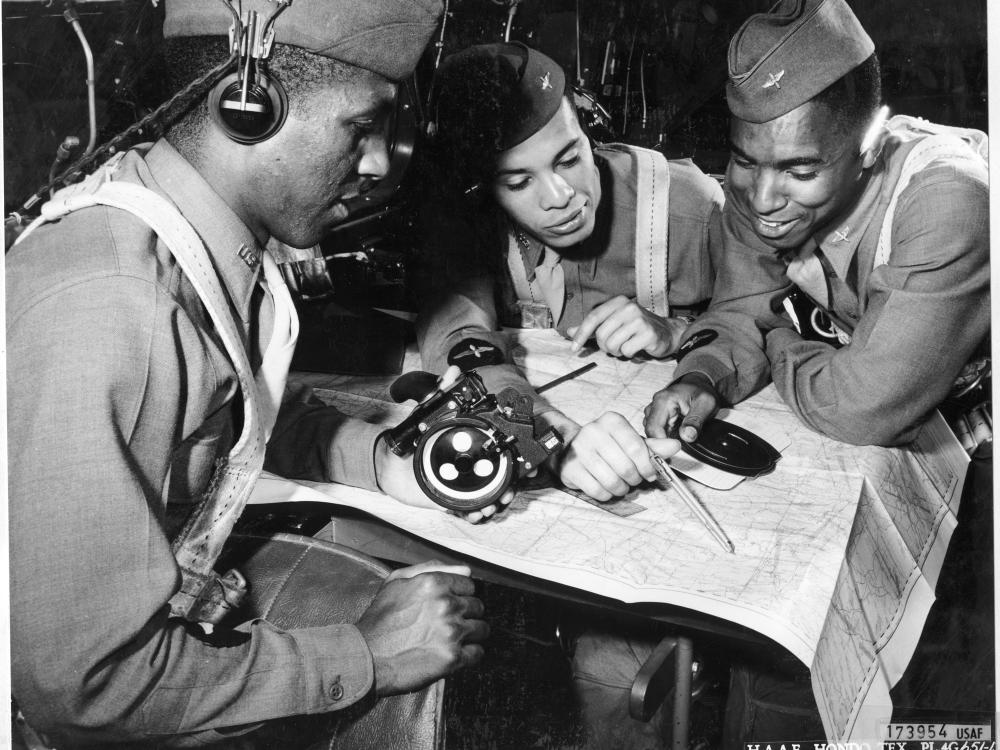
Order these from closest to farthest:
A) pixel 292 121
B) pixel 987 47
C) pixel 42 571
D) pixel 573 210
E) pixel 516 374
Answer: pixel 42 571 → pixel 292 121 → pixel 987 47 → pixel 516 374 → pixel 573 210

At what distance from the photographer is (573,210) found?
1.41 m

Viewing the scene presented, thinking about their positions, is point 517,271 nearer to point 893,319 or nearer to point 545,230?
point 545,230

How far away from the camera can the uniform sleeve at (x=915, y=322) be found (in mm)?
→ 1071

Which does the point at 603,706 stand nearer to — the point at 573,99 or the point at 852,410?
the point at 852,410

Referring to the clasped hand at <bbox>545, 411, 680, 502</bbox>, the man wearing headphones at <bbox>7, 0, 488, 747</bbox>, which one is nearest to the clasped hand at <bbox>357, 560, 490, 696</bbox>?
the man wearing headphones at <bbox>7, 0, 488, 747</bbox>

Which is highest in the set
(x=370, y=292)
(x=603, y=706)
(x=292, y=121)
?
(x=292, y=121)

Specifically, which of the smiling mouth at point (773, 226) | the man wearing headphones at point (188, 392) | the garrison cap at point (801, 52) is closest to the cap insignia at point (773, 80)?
the garrison cap at point (801, 52)

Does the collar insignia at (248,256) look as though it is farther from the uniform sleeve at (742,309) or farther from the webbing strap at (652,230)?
the webbing strap at (652,230)

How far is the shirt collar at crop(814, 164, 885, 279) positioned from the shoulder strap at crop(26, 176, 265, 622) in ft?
2.99

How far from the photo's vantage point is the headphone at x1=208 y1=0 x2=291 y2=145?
→ 31.7 inches

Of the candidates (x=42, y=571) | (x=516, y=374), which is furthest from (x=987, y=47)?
(x=42, y=571)

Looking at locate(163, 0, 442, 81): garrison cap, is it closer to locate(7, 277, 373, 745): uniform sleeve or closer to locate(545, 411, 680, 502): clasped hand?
locate(7, 277, 373, 745): uniform sleeve

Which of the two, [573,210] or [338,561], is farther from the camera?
[573,210]

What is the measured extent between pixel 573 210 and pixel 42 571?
101 centimetres
